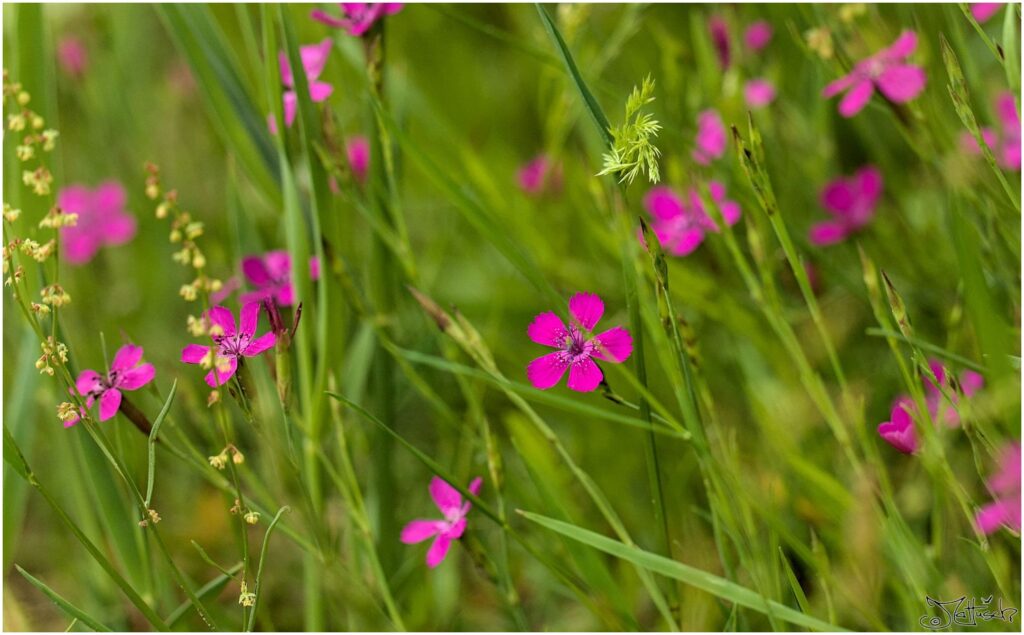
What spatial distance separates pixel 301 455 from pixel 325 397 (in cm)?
11

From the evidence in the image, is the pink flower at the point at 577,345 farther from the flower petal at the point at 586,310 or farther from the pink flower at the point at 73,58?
the pink flower at the point at 73,58

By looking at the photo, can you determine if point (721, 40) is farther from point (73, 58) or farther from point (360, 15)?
point (73, 58)

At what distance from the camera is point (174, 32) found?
3.28ft

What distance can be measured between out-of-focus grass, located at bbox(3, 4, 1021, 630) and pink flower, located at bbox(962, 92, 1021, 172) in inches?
1.6

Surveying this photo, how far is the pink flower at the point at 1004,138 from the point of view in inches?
39.8

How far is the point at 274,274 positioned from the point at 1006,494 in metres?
0.70

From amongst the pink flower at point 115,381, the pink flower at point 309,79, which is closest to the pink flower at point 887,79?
the pink flower at point 309,79

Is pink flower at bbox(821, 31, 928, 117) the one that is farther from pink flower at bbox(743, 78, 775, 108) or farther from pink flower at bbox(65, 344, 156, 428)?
pink flower at bbox(65, 344, 156, 428)

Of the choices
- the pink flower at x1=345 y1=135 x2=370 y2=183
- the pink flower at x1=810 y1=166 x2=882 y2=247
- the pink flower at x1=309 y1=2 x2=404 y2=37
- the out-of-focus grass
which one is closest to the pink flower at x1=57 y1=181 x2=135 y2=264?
the out-of-focus grass

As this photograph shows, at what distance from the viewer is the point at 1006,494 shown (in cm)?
70

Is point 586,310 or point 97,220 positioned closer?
point 586,310

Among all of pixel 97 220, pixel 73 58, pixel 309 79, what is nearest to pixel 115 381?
pixel 309 79

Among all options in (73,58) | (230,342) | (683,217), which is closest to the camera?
(230,342)

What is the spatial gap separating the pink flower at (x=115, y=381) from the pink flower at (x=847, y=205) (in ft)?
2.60
